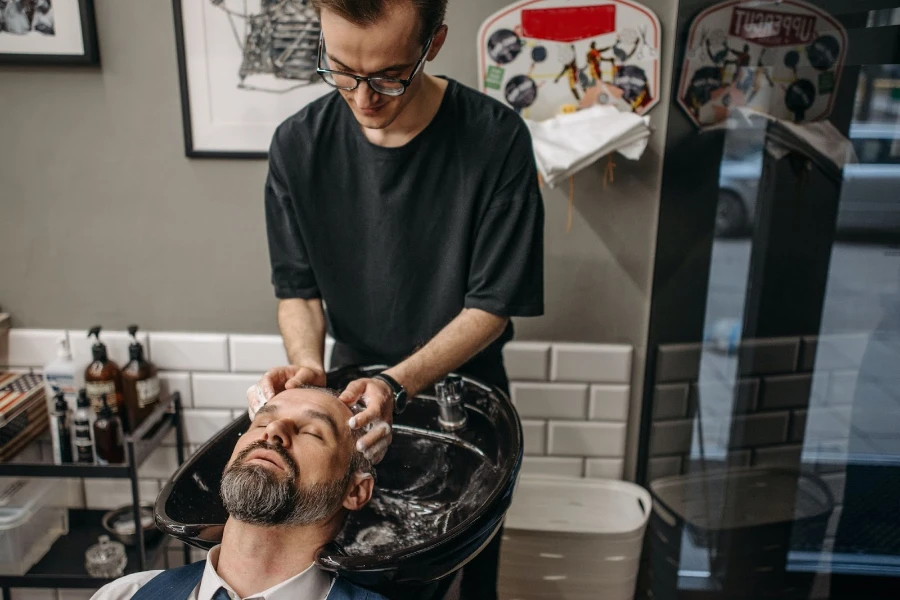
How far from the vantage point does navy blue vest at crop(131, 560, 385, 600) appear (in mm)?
1211

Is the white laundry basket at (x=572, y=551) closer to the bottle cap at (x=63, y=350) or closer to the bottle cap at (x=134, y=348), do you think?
the bottle cap at (x=134, y=348)

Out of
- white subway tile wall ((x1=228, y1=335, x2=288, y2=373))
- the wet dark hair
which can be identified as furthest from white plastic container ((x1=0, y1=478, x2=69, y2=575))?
the wet dark hair

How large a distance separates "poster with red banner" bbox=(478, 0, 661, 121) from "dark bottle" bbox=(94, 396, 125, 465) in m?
1.34

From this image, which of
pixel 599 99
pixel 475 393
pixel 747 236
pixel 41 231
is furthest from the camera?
pixel 41 231

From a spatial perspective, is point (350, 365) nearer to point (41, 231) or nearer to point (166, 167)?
point (166, 167)

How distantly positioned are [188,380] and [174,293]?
269mm

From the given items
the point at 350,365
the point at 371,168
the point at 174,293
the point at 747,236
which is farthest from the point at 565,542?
the point at 174,293

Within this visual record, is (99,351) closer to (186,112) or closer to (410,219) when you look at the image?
(186,112)

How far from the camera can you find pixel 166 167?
2072 millimetres

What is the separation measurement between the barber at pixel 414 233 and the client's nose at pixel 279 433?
0.57 ft

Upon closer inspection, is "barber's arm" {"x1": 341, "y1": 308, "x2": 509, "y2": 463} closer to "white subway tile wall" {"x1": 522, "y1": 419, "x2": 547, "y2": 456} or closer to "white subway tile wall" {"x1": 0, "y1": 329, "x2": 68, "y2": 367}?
"white subway tile wall" {"x1": 522, "y1": 419, "x2": 547, "y2": 456}

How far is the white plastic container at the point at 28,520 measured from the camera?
1.93 meters

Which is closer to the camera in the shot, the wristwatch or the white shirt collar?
the white shirt collar

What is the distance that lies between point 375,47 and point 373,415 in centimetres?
65
